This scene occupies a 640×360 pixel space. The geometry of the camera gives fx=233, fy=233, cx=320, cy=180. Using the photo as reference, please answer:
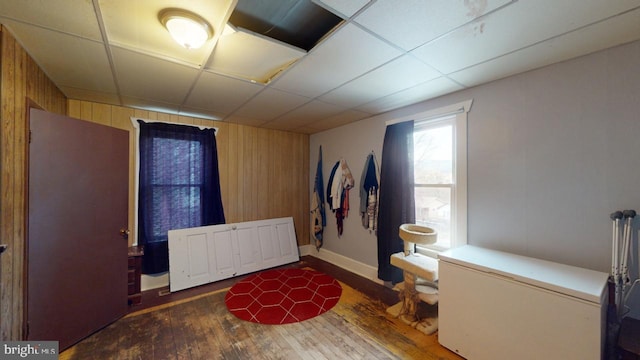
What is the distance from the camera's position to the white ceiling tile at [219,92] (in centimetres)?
217

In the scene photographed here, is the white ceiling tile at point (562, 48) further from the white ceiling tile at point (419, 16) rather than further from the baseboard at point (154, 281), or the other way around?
the baseboard at point (154, 281)

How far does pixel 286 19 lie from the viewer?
5.01 ft

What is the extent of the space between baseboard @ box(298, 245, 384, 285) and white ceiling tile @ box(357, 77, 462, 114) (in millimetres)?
2202

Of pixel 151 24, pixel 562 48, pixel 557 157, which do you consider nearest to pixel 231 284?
pixel 151 24

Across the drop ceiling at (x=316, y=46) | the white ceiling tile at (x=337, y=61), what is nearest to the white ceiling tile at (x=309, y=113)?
the drop ceiling at (x=316, y=46)

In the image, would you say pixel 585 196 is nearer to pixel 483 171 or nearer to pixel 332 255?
pixel 483 171

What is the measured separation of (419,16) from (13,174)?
2834 millimetres

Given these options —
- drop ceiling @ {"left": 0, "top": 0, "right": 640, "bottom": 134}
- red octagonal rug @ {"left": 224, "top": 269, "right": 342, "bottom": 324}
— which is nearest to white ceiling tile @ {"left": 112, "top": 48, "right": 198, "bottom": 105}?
drop ceiling @ {"left": 0, "top": 0, "right": 640, "bottom": 134}

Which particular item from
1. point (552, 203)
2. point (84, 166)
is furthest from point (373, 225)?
point (84, 166)

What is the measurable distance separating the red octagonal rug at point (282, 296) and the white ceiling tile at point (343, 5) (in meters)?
2.59

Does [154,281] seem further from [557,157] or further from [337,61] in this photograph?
[557,157]

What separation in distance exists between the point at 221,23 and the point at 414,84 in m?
1.72

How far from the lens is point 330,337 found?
2104 mm

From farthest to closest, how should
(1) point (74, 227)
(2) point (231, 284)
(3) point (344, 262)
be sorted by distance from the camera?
(3) point (344, 262), (2) point (231, 284), (1) point (74, 227)
